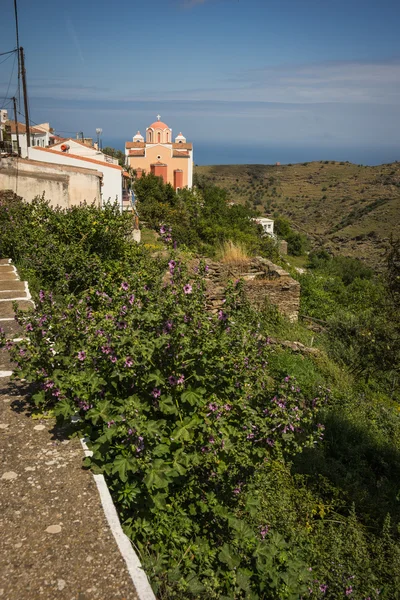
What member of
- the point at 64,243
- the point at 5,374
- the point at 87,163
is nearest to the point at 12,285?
the point at 64,243

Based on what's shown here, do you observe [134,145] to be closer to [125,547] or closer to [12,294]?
[12,294]

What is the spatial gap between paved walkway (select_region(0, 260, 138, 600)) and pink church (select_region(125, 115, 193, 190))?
45.5m

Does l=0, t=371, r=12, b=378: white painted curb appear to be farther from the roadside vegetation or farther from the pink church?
the pink church

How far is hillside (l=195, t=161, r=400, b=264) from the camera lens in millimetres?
49938

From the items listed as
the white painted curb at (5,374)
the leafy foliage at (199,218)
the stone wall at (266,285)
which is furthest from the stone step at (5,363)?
the leafy foliage at (199,218)

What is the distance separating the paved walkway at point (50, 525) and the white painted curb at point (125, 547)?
0.11 feet

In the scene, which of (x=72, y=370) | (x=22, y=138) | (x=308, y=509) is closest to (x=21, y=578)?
(x=72, y=370)

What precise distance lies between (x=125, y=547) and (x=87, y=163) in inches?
688

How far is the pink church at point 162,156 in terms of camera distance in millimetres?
48094

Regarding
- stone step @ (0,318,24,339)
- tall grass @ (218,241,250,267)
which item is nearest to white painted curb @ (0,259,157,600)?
stone step @ (0,318,24,339)

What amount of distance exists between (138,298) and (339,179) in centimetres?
8398

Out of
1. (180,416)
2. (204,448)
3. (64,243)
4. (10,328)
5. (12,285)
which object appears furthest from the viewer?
(64,243)

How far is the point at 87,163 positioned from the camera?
60.2 feet

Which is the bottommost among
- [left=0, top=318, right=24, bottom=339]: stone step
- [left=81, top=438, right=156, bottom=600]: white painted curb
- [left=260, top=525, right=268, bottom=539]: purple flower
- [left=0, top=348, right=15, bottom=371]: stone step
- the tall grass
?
[left=260, top=525, right=268, bottom=539]: purple flower
